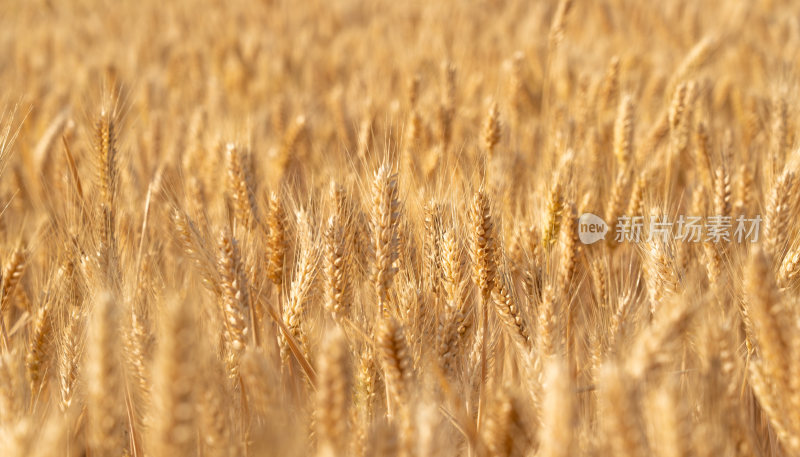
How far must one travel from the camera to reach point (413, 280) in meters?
1.58

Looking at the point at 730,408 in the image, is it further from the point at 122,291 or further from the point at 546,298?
the point at 122,291

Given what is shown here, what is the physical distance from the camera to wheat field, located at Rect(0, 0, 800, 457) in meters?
1.03

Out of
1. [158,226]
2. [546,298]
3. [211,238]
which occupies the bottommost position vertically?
[546,298]

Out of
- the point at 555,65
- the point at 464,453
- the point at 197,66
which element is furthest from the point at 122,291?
the point at 197,66

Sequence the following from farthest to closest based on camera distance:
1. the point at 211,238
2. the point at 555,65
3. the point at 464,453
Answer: the point at 555,65 → the point at 211,238 → the point at 464,453

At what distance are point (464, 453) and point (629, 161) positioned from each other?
1554 millimetres

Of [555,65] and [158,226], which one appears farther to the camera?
[555,65]

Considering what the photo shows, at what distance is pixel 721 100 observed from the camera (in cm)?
371

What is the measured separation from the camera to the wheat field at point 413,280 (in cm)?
103

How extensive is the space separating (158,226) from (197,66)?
292cm

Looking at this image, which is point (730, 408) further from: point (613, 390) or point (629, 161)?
point (629, 161)

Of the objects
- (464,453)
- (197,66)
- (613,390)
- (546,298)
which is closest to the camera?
(613,390)

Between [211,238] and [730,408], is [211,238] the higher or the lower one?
the higher one

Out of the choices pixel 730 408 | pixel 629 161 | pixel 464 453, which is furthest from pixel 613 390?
pixel 629 161
